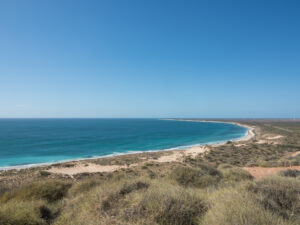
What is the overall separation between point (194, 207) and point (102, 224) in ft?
7.58

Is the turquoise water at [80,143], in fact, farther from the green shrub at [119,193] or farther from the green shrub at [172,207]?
the green shrub at [172,207]

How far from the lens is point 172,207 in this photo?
364 cm

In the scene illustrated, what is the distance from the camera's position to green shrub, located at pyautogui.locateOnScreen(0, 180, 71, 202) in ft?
20.3

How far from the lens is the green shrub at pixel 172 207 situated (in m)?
3.51

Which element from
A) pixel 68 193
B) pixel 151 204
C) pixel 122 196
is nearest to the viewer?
pixel 151 204

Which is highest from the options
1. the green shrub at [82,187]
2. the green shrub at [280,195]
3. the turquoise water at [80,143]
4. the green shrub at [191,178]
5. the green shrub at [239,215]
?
the green shrub at [239,215]

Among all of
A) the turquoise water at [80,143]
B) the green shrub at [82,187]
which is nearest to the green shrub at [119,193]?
the green shrub at [82,187]

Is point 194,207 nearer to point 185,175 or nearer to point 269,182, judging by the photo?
point 269,182

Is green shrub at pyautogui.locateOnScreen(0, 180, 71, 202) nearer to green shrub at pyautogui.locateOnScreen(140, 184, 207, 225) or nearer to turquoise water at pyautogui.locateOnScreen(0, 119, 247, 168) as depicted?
green shrub at pyautogui.locateOnScreen(140, 184, 207, 225)

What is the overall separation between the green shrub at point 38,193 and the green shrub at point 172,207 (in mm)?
5244

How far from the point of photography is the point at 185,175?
8297 millimetres

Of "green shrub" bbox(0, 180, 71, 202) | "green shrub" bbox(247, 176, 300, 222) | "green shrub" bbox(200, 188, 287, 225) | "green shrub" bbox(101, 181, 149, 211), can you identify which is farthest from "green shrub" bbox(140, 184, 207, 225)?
"green shrub" bbox(0, 180, 71, 202)

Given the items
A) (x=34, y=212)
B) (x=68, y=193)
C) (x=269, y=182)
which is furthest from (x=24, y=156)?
(x=269, y=182)

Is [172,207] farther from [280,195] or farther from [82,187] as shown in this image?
[82,187]
